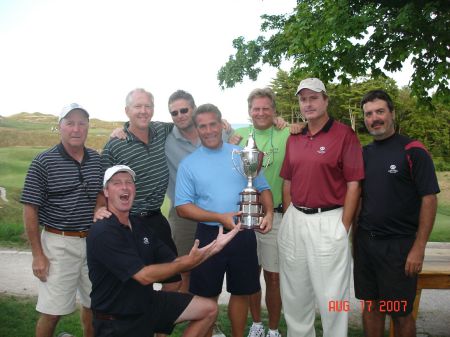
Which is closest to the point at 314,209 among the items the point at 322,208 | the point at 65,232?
the point at 322,208

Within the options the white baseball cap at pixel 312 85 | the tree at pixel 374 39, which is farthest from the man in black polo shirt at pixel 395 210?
the tree at pixel 374 39

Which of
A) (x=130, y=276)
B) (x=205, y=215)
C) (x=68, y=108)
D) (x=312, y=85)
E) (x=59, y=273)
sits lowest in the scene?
(x=59, y=273)

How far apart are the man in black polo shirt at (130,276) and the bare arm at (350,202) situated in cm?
103

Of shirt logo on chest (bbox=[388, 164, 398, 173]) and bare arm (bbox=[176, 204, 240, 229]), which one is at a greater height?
shirt logo on chest (bbox=[388, 164, 398, 173])

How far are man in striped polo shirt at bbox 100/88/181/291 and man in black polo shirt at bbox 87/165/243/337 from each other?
0.62m

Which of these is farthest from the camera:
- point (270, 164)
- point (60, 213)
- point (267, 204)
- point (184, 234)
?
point (184, 234)

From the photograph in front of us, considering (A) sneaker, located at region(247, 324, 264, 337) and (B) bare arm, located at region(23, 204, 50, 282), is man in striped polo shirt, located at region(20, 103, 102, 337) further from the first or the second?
(A) sneaker, located at region(247, 324, 264, 337)

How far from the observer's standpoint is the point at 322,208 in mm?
4039

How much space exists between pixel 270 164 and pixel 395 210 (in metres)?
1.37

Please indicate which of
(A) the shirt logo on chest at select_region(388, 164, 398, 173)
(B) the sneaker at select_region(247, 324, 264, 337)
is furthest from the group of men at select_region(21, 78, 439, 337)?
(B) the sneaker at select_region(247, 324, 264, 337)

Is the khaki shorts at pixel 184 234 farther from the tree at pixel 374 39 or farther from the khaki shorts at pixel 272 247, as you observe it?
the tree at pixel 374 39

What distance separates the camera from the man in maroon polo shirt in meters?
3.99

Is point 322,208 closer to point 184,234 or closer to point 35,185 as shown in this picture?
point 184,234

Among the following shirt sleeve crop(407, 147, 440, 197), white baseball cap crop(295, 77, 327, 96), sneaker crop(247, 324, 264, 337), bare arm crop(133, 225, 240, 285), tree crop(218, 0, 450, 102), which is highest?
tree crop(218, 0, 450, 102)
